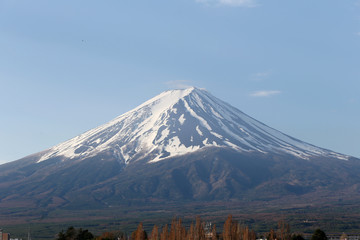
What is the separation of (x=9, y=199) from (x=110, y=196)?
31382 mm

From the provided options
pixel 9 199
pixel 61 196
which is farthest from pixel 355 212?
pixel 9 199

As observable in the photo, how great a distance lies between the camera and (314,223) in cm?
12531

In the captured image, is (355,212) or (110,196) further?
(110,196)

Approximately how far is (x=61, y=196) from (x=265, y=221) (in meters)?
86.3

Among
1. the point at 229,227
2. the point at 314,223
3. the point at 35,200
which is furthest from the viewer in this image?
the point at 35,200

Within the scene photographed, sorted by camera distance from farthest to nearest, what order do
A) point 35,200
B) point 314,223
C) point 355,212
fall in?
point 35,200, point 355,212, point 314,223

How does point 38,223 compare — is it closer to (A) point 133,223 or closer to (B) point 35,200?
(A) point 133,223

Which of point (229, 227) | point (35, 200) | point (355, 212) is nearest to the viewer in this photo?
point (229, 227)

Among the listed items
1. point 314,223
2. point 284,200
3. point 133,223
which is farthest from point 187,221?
point 284,200

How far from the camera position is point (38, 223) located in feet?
461

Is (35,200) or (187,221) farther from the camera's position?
(35,200)

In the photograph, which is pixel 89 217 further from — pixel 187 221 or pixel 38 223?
pixel 187 221

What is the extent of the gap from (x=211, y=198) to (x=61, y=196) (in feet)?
156

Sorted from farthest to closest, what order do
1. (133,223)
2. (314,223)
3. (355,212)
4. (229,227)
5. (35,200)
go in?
1. (35,200)
2. (355,212)
3. (133,223)
4. (314,223)
5. (229,227)
